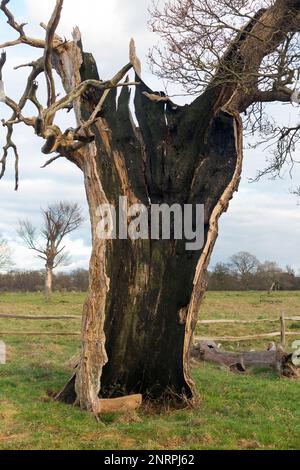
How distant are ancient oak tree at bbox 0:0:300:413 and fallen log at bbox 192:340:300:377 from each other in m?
3.84

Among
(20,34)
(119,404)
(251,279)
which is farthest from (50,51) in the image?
(251,279)

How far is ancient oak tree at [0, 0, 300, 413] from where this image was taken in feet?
27.2

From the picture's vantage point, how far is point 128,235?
8477 mm

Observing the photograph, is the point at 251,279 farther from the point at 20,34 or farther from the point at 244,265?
the point at 20,34

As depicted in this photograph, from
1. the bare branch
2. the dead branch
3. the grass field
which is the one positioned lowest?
the grass field

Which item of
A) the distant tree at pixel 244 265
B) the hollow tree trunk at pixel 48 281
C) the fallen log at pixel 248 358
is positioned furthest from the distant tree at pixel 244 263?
the fallen log at pixel 248 358

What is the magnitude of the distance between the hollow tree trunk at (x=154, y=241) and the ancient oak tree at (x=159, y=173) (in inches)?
0.6

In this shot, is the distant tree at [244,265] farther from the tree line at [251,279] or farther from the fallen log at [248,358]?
the fallen log at [248,358]

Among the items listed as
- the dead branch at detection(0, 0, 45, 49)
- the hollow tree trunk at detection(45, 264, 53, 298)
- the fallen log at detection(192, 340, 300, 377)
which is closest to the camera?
the dead branch at detection(0, 0, 45, 49)

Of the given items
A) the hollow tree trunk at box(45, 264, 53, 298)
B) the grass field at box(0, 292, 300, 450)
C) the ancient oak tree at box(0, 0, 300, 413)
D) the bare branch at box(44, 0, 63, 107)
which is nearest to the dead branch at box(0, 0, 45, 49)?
the ancient oak tree at box(0, 0, 300, 413)

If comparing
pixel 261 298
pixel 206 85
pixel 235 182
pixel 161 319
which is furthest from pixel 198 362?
pixel 261 298

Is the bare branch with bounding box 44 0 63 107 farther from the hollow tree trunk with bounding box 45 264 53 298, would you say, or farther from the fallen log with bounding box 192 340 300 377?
the hollow tree trunk with bounding box 45 264 53 298
